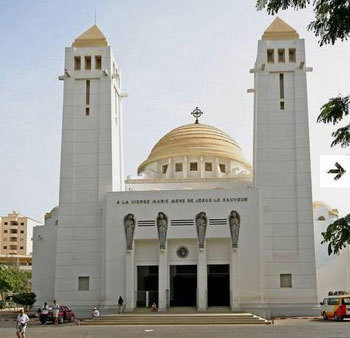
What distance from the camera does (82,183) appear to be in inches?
1656

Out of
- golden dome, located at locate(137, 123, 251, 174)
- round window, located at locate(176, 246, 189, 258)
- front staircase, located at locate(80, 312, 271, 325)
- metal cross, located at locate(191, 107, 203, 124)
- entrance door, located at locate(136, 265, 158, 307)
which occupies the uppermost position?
metal cross, located at locate(191, 107, 203, 124)

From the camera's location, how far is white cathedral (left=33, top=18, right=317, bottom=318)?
38656 mm

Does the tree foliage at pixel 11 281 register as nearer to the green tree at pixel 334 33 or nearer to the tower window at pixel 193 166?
the tower window at pixel 193 166

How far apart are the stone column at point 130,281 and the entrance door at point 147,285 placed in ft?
2.75

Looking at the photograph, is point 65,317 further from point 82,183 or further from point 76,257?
point 82,183

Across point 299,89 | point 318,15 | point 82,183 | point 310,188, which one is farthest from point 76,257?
point 318,15

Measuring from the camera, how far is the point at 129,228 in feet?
129

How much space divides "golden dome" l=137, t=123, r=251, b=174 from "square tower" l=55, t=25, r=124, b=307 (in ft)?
23.5

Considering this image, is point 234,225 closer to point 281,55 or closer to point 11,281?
point 281,55

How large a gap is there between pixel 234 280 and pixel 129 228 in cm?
744

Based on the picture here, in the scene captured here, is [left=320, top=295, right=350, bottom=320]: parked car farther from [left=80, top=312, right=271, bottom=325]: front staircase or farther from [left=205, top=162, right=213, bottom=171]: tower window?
[left=205, top=162, right=213, bottom=171]: tower window

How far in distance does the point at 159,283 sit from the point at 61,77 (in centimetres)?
1638

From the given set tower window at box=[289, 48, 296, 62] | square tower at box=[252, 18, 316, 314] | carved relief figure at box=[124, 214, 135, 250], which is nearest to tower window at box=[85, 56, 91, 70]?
carved relief figure at box=[124, 214, 135, 250]

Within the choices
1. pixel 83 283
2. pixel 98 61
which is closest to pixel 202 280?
pixel 83 283
